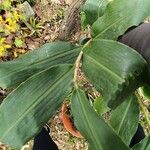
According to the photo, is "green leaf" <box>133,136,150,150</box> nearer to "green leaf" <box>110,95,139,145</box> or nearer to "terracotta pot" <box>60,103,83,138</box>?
"green leaf" <box>110,95,139,145</box>

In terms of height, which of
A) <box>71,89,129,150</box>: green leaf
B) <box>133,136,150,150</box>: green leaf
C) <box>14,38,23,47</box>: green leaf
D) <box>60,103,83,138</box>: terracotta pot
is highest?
<box>71,89,129,150</box>: green leaf

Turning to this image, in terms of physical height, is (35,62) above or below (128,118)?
above

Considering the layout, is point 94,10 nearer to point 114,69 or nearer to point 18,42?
point 114,69

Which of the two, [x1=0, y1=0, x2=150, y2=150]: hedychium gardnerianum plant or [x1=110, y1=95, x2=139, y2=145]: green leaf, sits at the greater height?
[x1=0, y1=0, x2=150, y2=150]: hedychium gardnerianum plant

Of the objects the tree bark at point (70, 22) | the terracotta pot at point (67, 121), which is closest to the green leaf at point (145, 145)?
the terracotta pot at point (67, 121)

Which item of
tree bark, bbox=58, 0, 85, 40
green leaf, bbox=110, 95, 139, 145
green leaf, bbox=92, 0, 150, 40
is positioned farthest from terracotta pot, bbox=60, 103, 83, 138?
A: green leaf, bbox=92, 0, 150, 40

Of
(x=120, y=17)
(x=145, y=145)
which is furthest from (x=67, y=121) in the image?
(x=120, y=17)

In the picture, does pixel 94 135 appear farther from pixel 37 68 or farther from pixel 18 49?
pixel 18 49
